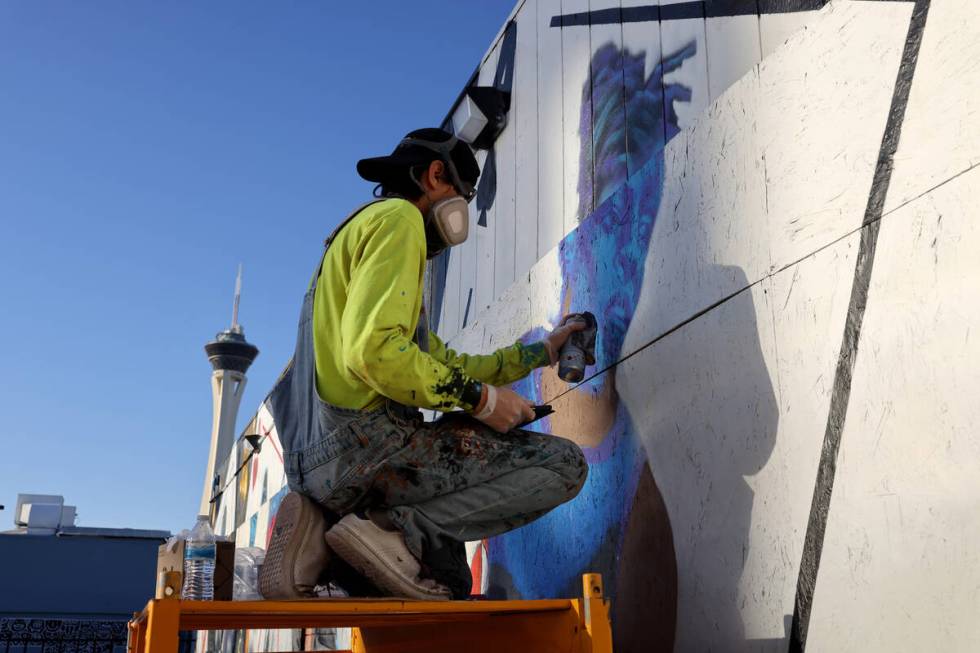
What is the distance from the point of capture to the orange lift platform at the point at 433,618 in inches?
79.0

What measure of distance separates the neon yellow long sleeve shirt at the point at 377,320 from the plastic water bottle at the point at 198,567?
59 centimetres

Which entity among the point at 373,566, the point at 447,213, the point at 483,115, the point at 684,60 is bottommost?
the point at 373,566

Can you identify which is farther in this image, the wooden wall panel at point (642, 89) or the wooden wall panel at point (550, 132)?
the wooden wall panel at point (550, 132)

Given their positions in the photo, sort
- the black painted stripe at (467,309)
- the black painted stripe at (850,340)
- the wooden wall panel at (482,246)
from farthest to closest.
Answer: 1. the black painted stripe at (467,309)
2. the wooden wall panel at (482,246)
3. the black painted stripe at (850,340)

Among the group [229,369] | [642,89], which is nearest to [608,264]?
[642,89]

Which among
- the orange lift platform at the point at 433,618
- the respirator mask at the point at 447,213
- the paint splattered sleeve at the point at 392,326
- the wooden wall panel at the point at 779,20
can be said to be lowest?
the orange lift platform at the point at 433,618

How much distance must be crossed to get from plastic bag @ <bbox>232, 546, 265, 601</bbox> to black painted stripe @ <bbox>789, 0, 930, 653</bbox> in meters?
1.98

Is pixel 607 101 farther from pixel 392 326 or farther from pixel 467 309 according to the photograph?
pixel 467 309

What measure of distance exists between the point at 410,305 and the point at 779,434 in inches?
41.8

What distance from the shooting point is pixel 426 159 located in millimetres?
2916

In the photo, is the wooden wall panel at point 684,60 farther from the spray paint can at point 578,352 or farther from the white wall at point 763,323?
the spray paint can at point 578,352

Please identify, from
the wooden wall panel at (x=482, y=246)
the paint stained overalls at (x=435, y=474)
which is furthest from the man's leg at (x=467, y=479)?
the wooden wall panel at (x=482, y=246)

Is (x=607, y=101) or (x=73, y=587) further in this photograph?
(x=73, y=587)

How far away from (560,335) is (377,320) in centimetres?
114
